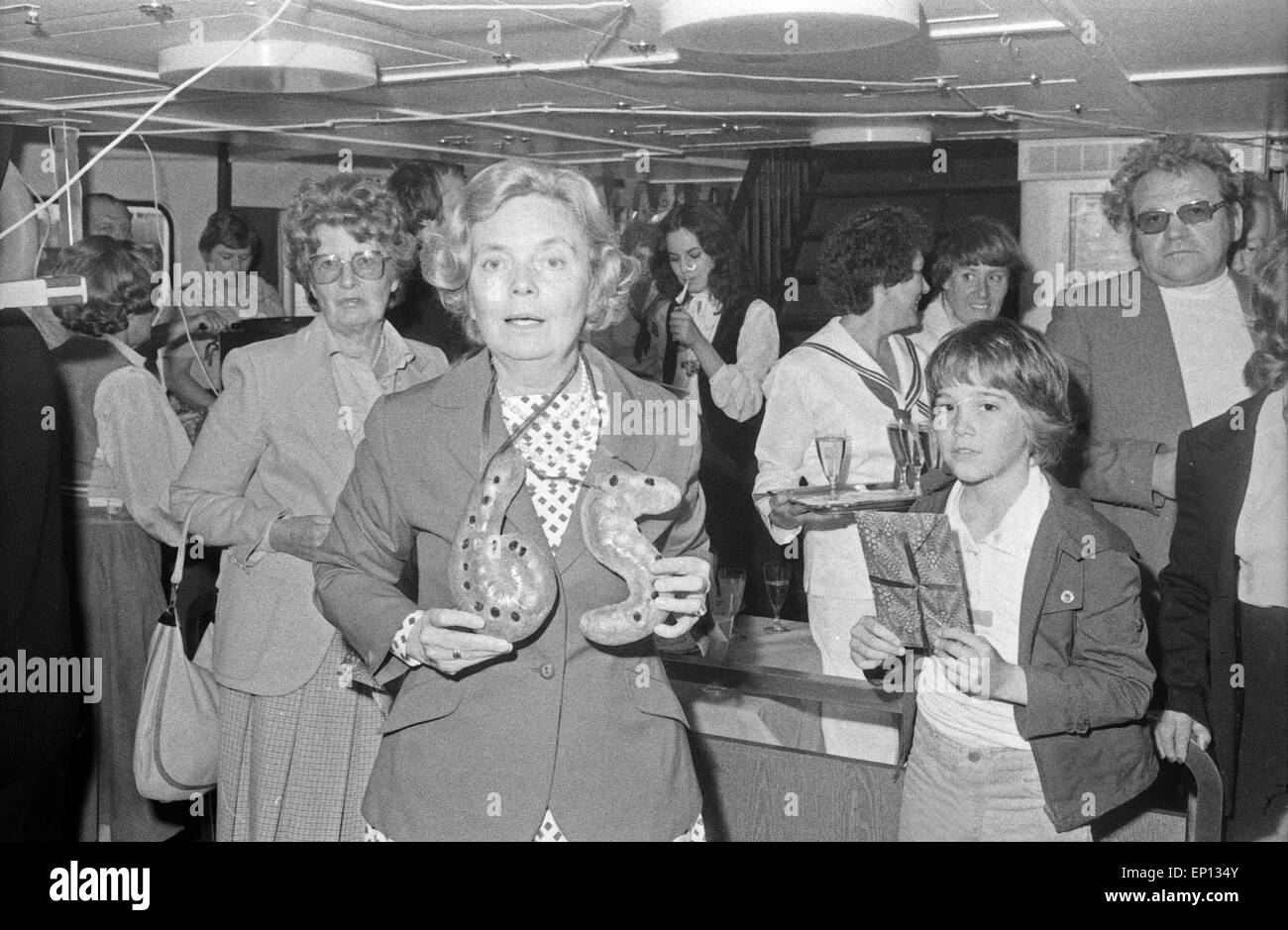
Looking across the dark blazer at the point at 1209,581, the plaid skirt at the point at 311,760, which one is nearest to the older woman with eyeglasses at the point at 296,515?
the plaid skirt at the point at 311,760

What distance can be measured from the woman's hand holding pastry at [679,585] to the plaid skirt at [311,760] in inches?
29.3

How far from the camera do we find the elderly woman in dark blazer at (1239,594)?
1.98 metres

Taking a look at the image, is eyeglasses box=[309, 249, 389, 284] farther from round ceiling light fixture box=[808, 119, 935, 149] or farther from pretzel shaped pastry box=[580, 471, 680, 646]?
round ceiling light fixture box=[808, 119, 935, 149]

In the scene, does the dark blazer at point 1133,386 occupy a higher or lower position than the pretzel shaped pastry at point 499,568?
higher

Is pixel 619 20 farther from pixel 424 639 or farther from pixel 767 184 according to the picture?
pixel 767 184

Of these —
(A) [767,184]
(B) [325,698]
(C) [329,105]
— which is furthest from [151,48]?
(A) [767,184]

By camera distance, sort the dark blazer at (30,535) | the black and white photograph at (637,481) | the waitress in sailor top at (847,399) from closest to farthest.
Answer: the black and white photograph at (637,481), the dark blazer at (30,535), the waitress in sailor top at (847,399)

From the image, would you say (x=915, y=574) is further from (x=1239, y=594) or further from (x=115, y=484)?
(x=115, y=484)

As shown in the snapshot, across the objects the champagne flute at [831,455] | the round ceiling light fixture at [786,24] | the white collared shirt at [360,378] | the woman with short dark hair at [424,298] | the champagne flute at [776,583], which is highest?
the round ceiling light fixture at [786,24]

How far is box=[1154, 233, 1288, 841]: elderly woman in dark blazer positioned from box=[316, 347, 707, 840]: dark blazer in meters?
0.92

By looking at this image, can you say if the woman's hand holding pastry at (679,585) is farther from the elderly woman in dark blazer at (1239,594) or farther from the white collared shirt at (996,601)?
the elderly woman in dark blazer at (1239,594)

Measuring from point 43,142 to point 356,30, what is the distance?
1876mm

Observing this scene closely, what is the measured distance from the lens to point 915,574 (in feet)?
5.53

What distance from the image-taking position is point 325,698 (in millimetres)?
2068
